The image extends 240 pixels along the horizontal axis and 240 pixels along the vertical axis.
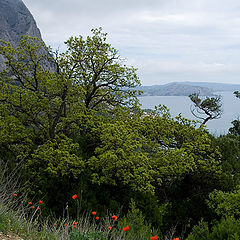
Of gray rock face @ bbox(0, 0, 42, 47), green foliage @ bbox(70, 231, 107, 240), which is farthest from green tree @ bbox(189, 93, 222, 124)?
gray rock face @ bbox(0, 0, 42, 47)

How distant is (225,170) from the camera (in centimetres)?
1262

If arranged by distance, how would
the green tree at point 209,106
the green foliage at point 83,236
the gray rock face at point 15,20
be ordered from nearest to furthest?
1. the green foliage at point 83,236
2. the green tree at point 209,106
3. the gray rock face at point 15,20

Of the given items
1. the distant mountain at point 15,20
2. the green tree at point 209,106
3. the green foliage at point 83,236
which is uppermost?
the distant mountain at point 15,20

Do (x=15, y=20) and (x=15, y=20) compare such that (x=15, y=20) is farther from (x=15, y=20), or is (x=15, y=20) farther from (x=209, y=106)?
(x=209, y=106)

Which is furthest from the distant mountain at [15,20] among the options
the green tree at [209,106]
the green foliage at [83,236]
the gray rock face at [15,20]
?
the green foliage at [83,236]

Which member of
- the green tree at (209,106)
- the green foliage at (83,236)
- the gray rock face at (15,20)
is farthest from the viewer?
the gray rock face at (15,20)

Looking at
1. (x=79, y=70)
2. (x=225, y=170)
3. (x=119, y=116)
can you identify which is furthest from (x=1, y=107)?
(x=225, y=170)

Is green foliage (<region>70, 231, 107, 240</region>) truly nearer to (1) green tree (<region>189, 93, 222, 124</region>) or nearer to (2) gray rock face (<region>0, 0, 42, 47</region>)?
(1) green tree (<region>189, 93, 222, 124</region>)

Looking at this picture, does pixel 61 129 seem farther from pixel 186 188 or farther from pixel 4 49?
pixel 186 188

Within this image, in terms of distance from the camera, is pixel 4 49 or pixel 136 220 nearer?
pixel 136 220

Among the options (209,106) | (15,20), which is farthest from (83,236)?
(15,20)

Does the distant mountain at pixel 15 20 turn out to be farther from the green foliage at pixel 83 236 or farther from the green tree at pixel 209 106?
the green foliage at pixel 83 236

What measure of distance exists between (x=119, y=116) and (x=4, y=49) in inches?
283

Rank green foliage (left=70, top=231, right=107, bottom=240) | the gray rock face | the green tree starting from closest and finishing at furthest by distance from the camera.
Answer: green foliage (left=70, top=231, right=107, bottom=240)
the green tree
the gray rock face
